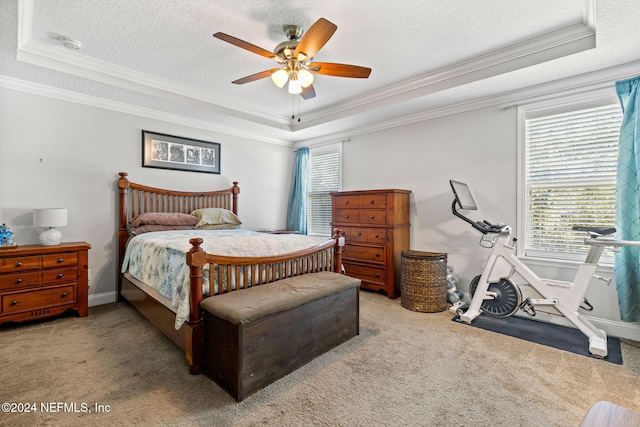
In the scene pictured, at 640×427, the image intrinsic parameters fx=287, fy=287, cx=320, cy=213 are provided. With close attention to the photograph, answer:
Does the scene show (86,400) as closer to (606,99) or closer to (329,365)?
(329,365)

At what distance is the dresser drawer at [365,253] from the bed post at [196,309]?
2.48 m

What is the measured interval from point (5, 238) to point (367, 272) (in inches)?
154

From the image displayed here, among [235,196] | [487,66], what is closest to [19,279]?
[235,196]

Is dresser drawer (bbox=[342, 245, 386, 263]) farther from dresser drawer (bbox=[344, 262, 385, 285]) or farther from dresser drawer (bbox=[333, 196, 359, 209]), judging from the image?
dresser drawer (bbox=[333, 196, 359, 209])

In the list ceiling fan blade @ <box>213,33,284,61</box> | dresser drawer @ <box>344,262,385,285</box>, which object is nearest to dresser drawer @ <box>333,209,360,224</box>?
dresser drawer @ <box>344,262,385,285</box>

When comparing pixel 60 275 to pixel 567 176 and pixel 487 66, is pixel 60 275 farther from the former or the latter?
pixel 567 176

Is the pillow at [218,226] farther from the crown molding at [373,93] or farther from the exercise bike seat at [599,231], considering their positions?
the exercise bike seat at [599,231]

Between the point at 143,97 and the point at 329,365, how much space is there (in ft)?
11.7

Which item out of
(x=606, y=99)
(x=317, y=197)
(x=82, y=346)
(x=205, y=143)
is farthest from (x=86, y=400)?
(x=606, y=99)

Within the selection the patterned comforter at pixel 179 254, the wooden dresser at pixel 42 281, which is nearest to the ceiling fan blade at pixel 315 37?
the patterned comforter at pixel 179 254

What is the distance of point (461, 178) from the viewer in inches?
143

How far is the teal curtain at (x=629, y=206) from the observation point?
2.49 meters

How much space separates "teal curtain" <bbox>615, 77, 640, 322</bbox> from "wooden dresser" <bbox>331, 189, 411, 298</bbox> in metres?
2.05

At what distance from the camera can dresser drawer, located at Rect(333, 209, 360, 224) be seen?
410 centimetres
